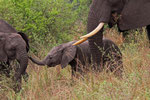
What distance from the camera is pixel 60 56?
6656 millimetres

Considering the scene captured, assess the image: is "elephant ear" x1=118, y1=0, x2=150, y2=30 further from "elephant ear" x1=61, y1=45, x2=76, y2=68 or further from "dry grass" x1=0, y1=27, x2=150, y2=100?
"elephant ear" x1=61, y1=45, x2=76, y2=68

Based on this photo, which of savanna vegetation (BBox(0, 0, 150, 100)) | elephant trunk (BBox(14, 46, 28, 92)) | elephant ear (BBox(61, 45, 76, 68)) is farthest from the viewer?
elephant ear (BBox(61, 45, 76, 68))

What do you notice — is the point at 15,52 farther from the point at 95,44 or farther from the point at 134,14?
the point at 134,14

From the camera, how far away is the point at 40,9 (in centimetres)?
869

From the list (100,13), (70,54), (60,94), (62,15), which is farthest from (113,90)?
(62,15)

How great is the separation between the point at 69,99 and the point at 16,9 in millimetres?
3927

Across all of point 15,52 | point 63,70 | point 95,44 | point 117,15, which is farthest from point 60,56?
point 117,15

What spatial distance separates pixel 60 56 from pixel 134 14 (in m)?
1.69

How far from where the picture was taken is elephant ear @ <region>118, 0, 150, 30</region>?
5480 mm

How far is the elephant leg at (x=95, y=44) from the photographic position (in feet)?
18.1

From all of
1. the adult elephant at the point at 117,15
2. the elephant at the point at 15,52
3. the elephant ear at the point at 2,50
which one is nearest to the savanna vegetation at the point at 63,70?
the elephant at the point at 15,52

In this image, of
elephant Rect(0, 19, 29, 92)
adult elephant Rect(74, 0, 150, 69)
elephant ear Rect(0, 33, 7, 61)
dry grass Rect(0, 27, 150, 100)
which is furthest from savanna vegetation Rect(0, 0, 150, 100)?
adult elephant Rect(74, 0, 150, 69)

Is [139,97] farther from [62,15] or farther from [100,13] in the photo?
[62,15]

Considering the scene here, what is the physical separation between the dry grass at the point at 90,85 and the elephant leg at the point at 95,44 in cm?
22
